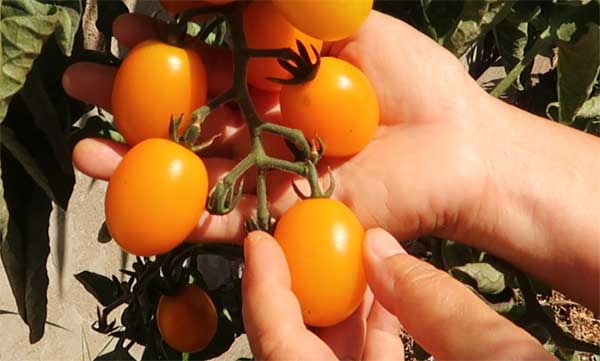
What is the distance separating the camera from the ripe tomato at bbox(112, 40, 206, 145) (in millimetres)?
914

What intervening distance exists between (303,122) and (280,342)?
287 mm

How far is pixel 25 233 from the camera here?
966mm

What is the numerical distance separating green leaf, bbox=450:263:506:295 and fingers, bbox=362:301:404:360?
26 centimetres

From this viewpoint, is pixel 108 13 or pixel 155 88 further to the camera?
pixel 108 13

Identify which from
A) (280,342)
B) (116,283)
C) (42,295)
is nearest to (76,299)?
(116,283)

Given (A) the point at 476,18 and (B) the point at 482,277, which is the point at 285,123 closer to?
(A) the point at 476,18

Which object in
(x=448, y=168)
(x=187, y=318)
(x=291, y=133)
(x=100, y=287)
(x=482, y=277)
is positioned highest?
(x=291, y=133)

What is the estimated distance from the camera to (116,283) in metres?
1.39

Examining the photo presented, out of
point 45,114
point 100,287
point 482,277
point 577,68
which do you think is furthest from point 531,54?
point 100,287

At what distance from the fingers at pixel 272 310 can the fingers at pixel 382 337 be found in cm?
10

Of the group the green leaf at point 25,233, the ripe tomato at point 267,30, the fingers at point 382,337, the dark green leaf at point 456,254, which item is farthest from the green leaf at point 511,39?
the green leaf at point 25,233

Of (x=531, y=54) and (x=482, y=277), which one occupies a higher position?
(x=531, y=54)

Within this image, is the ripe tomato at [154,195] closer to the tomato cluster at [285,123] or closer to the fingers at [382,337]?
the tomato cluster at [285,123]

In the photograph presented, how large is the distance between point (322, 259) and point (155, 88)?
0.89ft
